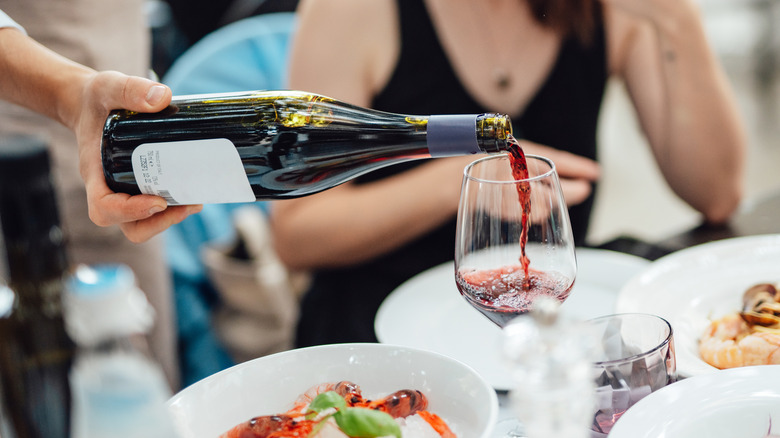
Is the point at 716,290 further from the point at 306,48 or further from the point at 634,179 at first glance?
the point at 634,179

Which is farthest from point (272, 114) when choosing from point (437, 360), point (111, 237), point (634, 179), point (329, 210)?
point (634, 179)

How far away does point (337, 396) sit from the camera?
538mm

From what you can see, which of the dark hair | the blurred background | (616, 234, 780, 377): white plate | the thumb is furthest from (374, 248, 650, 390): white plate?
the blurred background

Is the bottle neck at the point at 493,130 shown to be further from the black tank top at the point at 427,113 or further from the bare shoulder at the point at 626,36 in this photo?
the bare shoulder at the point at 626,36

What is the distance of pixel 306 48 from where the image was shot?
53.1 inches

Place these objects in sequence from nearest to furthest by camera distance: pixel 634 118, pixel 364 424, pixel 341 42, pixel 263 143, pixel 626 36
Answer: pixel 364 424 < pixel 263 143 < pixel 341 42 < pixel 626 36 < pixel 634 118

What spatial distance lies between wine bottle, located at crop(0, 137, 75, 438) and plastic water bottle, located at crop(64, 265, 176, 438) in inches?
19.4

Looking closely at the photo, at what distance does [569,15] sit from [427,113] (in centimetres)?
34

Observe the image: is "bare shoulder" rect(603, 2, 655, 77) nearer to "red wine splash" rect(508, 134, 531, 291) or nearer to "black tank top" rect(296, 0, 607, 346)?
"black tank top" rect(296, 0, 607, 346)

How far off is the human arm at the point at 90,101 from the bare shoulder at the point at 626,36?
3.32 feet

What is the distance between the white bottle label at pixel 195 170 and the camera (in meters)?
0.70

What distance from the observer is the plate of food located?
55 cm

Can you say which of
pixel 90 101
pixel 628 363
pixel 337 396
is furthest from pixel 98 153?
pixel 628 363

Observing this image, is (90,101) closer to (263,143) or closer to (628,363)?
(263,143)
